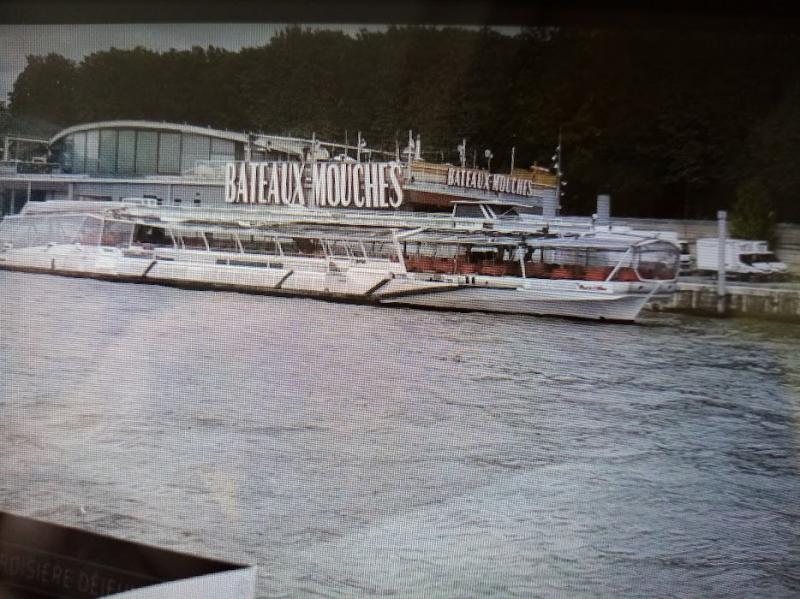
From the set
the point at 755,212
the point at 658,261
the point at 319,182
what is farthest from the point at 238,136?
the point at 755,212

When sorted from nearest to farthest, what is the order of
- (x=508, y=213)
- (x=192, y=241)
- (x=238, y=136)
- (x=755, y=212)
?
(x=755, y=212) < (x=508, y=213) < (x=238, y=136) < (x=192, y=241)

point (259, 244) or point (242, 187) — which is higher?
point (242, 187)

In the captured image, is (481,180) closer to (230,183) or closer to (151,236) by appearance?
(230,183)

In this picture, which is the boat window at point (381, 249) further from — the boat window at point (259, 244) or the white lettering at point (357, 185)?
the boat window at point (259, 244)

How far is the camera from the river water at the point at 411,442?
5.02 ft

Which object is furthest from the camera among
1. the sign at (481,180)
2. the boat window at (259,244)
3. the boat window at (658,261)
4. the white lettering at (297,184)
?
the boat window at (259,244)

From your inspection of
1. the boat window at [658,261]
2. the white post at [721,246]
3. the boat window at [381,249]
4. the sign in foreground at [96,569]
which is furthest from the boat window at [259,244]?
the white post at [721,246]

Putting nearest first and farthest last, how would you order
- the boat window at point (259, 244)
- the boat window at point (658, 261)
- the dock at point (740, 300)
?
the dock at point (740, 300)
the boat window at point (658, 261)
the boat window at point (259, 244)

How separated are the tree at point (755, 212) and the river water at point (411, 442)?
16cm

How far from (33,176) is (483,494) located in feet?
3.96

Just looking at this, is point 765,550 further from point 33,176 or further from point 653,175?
point 33,176

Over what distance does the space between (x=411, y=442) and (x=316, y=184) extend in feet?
1.86

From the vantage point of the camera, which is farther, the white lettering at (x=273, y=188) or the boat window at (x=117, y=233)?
the boat window at (x=117, y=233)

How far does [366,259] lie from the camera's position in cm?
187
